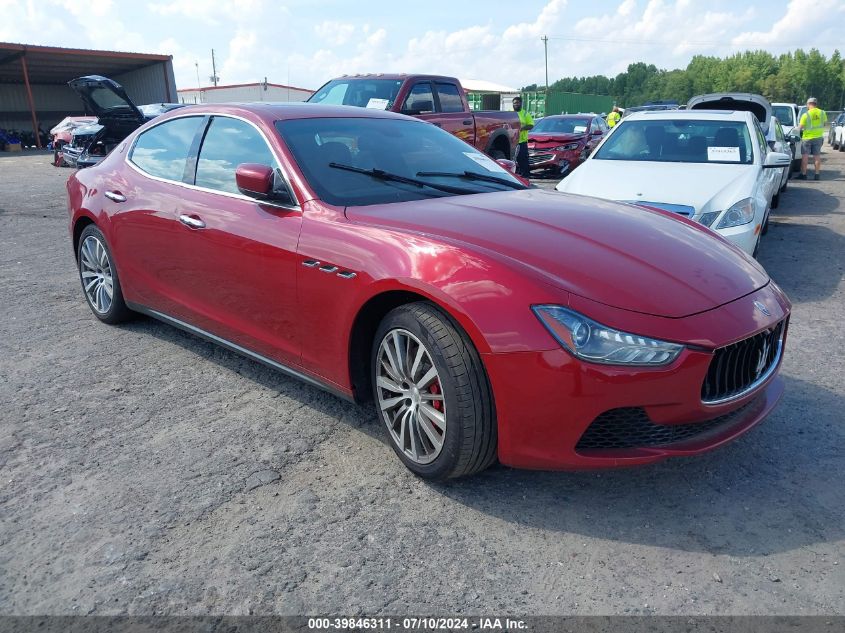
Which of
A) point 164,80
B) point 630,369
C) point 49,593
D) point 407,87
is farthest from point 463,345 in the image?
point 164,80

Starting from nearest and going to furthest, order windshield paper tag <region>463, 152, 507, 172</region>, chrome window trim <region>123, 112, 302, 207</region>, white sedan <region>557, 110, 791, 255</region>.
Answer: chrome window trim <region>123, 112, 302, 207</region> → windshield paper tag <region>463, 152, 507, 172</region> → white sedan <region>557, 110, 791, 255</region>

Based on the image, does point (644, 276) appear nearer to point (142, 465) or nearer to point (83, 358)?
point (142, 465)

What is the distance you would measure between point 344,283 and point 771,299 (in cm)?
189

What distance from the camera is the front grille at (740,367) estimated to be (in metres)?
2.65

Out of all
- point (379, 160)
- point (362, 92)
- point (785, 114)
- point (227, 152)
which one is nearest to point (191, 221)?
point (227, 152)

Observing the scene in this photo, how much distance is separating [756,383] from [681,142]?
5.27 metres

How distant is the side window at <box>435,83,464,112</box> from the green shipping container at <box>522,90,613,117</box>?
33217 mm

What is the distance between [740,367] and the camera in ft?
9.11

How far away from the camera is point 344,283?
10.0 ft

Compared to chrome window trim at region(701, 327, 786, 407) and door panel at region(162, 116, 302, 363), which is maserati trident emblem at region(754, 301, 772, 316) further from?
door panel at region(162, 116, 302, 363)

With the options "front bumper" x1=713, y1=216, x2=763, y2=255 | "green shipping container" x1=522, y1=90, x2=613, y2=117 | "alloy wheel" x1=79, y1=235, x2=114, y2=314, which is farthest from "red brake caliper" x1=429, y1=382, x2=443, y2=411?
"green shipping container" x1=522, y1=90, x2=613, y2=117

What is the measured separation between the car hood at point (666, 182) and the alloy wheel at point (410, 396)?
156 inches

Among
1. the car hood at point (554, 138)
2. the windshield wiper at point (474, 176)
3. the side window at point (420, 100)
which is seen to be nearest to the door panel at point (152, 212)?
the windshield wiper at point (474, 176)

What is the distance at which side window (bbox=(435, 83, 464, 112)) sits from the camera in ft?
36.1
